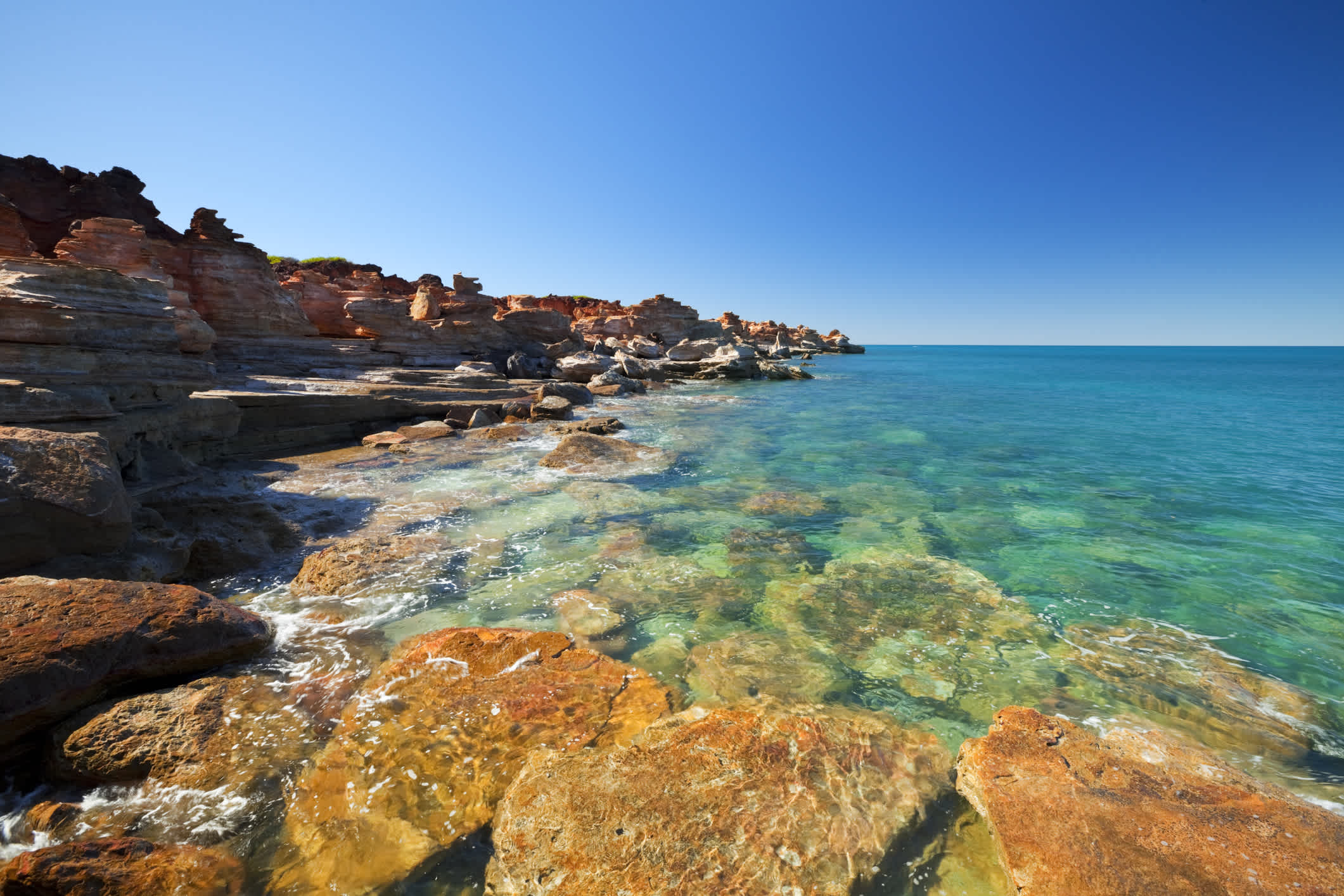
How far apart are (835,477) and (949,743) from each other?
895cm

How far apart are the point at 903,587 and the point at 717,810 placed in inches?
181

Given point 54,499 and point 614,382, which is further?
point 614,382

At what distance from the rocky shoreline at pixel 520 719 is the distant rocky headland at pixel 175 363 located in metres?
0.06

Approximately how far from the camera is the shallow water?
4438 millimetres

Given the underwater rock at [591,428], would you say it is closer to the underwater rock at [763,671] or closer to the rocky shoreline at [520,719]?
the rocky shoreline at [520,719]

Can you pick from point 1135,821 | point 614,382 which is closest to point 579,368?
point 614,382

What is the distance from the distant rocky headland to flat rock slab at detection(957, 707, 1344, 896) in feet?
27.2

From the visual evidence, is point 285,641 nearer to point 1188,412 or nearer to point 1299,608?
point 1299,608

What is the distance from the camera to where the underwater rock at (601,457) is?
12.7 metres

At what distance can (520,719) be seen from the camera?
4016mm

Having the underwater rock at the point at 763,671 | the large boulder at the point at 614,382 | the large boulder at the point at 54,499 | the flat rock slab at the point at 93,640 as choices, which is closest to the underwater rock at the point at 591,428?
the large boulder at the point at 54,499

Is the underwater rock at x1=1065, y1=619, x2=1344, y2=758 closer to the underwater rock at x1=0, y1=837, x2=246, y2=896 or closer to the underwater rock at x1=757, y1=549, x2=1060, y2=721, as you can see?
the underwater rock at x1=757, y1=549, x2=1060, y2=721

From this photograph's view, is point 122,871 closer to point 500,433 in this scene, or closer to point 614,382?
point 500,433

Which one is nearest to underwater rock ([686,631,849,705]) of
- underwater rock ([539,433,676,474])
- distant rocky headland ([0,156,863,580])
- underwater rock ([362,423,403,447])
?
distant rocky headland ([0,156,863,580])
